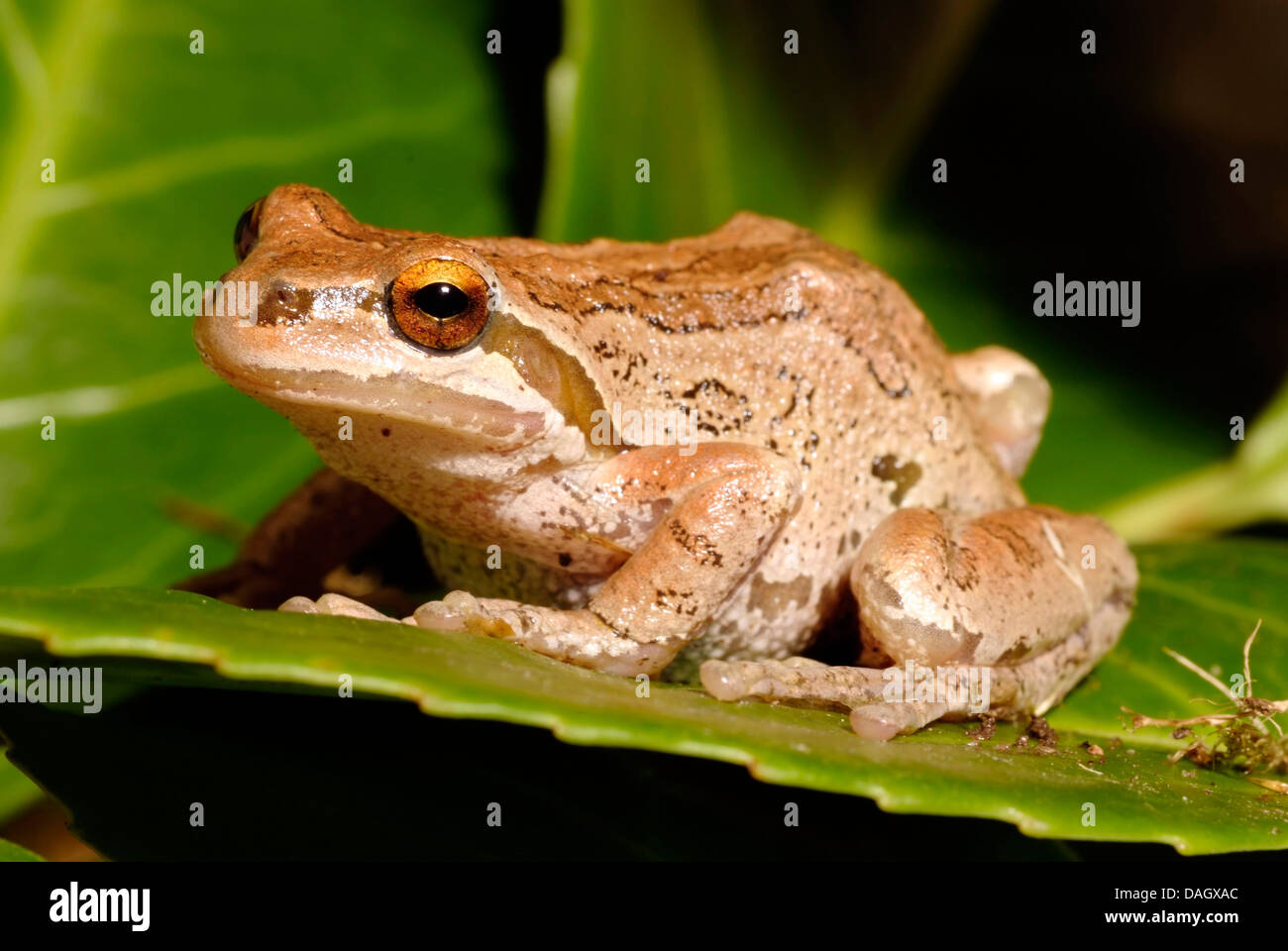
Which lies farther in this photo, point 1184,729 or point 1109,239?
point 1109,239

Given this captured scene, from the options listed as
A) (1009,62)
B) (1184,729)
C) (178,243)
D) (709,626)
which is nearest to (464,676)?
(709,626)

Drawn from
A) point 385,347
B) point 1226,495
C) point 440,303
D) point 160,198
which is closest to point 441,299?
point 440,303

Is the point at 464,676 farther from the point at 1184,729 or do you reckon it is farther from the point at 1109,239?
the point at 1109,239

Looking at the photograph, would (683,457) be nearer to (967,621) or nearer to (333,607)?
(967,621)

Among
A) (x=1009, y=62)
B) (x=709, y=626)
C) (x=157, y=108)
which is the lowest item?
(x=709, y=626)

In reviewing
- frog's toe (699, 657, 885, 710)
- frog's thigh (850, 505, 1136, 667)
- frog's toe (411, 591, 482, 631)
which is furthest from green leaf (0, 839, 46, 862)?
frog's thigh (850, 505, 1136, 667)

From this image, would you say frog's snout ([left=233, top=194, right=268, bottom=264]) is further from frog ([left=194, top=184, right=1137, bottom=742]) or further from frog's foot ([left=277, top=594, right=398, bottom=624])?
frog's foot ([left=277, top=594, right=398, bottom=624])
